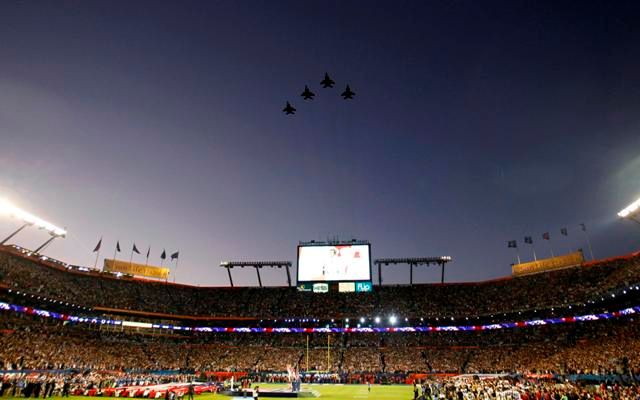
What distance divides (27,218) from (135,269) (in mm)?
30613

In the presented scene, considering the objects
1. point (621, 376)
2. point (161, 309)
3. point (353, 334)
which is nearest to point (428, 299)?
point (353, 334)

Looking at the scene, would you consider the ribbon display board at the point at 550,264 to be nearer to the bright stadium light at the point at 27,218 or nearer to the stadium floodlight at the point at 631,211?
the stadium floodlight at the point at 631,211

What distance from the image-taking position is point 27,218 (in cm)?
4912

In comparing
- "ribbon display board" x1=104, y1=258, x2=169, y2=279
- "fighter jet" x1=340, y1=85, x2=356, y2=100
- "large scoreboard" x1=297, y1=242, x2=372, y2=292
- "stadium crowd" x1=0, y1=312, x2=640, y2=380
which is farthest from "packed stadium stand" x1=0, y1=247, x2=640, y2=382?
"fighter jet" x1=340, y1=85, x2=356, y2=100

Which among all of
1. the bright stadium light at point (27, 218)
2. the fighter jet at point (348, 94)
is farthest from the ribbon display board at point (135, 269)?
the fighter jet at point (348, 94)

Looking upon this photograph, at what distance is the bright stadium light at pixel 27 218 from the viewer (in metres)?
45.4

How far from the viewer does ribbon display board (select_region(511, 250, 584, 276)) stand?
67.2m

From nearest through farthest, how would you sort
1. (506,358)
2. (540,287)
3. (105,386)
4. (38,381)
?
(38,381)
(105,386)
(506,358)
(540,287)

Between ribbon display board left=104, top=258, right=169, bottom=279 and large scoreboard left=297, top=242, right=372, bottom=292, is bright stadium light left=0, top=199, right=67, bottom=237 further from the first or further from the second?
large scoreboard left=297, top=242, right=372, bottom=292

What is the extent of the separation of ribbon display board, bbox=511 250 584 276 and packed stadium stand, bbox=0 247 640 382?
5.75 feet

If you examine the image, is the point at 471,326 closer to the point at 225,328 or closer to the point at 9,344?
the point at 225,328

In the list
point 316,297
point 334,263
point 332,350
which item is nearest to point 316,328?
point 332,350

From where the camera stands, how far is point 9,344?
47031 millimetres

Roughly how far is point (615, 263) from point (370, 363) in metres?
43.0
